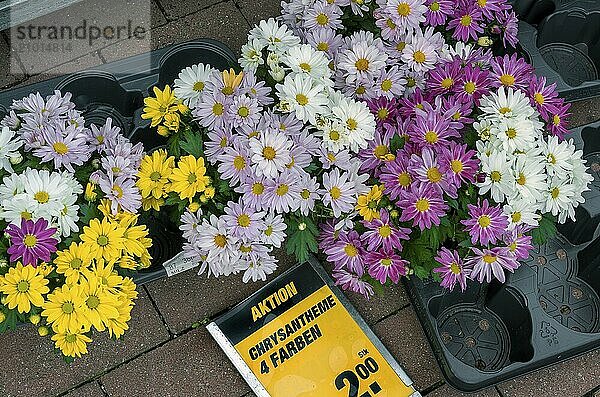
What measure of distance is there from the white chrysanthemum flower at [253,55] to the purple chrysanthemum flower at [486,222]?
447 millimetres

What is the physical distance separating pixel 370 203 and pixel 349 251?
0.11 meters

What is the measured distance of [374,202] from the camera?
122 centimetres

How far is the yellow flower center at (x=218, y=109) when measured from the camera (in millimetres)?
1176

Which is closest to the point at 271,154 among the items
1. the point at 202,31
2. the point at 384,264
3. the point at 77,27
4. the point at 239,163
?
the point at 239,163

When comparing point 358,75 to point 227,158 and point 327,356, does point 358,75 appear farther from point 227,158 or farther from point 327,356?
point 327,356

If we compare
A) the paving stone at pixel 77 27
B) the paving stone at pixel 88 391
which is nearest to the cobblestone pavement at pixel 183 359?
the paving stone at pixel 88 391

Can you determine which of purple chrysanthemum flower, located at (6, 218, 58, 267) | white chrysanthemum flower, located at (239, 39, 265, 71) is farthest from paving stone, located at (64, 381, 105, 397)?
white chrysanthemum flower, located at (239, 39, 265, 71)

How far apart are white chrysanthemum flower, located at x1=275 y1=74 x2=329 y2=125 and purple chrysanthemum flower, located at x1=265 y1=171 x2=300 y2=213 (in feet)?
0.34

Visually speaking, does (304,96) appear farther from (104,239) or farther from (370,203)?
(104,239)

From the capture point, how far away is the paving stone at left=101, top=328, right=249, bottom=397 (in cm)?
146

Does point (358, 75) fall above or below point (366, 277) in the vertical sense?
above

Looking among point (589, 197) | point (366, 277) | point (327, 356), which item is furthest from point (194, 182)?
point (589, 197)

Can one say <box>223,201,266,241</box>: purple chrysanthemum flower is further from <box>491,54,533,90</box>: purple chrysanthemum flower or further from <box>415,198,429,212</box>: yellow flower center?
<box>491,54,533,90</box>: purple chrysanthemum flower

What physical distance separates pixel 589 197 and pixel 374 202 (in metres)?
0.59
